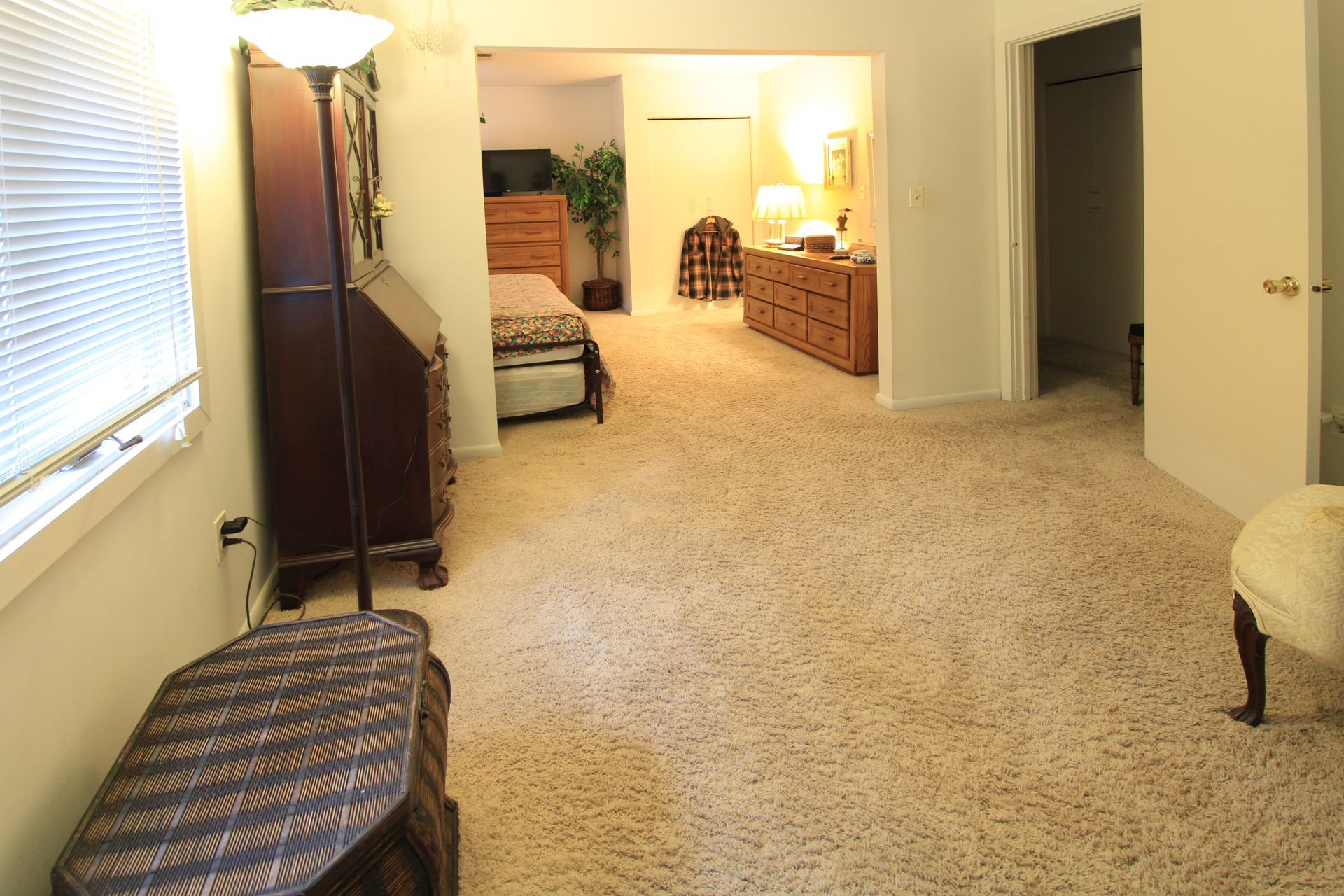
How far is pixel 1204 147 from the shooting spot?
345 cm

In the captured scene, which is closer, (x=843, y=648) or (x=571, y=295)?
(x=843, y=648)

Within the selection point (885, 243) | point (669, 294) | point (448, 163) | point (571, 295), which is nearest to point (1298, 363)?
point (885, 243)

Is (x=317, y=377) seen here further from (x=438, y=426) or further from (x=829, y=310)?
(x=829, y=310)

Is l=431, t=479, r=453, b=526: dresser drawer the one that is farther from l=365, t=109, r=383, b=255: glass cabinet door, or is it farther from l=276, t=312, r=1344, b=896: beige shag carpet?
Answer: l=365, t=109, r=383, b=255: glass cabinet door

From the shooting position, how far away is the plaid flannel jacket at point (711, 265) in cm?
927

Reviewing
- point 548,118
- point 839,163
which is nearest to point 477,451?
point 839,163

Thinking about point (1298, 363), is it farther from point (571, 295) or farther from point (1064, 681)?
point (571, 295)

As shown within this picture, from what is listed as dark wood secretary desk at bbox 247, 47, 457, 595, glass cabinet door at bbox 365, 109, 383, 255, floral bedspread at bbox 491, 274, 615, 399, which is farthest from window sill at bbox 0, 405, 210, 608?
floral bedspread at bbox 491, 274, 615, 399

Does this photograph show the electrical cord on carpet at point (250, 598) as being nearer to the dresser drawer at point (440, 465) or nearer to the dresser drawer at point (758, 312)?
the dresser drawer at point (440, 465)

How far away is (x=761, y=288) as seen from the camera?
25.3ft

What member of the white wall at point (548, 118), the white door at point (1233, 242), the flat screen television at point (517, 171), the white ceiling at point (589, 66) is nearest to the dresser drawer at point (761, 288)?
the white ceiling at point (589, 66)

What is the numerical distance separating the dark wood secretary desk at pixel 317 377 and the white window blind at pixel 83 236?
1.88 ft

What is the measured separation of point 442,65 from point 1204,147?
9.44 feet

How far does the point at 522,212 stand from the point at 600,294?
1058 millimetres
